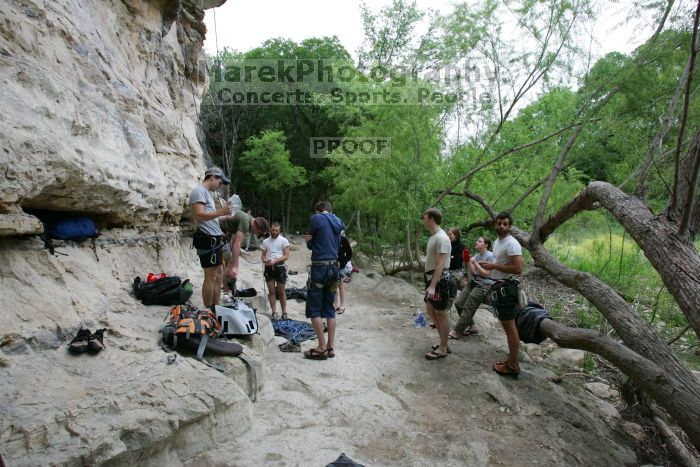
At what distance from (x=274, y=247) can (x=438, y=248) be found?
245 centimetres

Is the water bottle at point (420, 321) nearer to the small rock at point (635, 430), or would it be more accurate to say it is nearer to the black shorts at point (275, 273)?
the black shorts at point (275, 273)

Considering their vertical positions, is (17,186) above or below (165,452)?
above

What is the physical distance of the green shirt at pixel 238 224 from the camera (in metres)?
5.59

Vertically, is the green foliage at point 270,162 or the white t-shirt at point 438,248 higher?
→ the green foliage at point 270,162

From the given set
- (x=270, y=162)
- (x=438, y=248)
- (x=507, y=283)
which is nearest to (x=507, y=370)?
(x=507, y=283)

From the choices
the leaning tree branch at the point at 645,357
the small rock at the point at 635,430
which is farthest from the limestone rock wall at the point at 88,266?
the small rock at the point at 635,430

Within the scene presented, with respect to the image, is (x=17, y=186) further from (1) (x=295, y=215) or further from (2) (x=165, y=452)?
(1) (x=295, y=215)

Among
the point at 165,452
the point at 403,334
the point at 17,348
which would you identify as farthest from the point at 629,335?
the point at 17,348

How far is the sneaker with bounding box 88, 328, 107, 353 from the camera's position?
2889 millimetres

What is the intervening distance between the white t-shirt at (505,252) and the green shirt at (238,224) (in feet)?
11.2

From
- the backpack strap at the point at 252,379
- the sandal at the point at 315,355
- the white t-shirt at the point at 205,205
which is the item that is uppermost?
the white t-shirt at the point at 205,205

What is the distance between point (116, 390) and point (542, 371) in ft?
14.9

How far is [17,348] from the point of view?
8.73 ft

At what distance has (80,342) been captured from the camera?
9.54 ft
